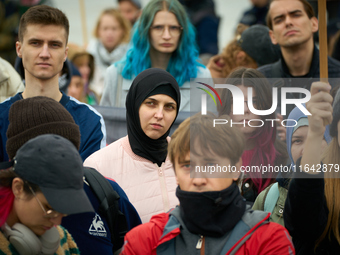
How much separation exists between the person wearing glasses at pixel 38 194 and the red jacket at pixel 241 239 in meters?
0.35

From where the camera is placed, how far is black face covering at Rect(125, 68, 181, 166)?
405cm

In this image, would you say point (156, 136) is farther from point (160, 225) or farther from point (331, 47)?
point (331, 47)

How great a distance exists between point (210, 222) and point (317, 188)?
0.62m

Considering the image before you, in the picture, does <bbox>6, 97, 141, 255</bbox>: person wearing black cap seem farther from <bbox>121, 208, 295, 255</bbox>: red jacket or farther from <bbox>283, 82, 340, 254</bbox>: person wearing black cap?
<bbox>283, 82, 340, 254</bbox>: person wearing black cap

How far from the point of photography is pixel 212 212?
295cm

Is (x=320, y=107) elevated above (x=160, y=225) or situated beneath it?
elevated above

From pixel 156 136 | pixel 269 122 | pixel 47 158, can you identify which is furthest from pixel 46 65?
pixel 47 158

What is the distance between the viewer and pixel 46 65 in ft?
15.3

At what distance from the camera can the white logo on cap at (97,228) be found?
3299 mm

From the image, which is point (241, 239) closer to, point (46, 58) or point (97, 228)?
point (97, 228)

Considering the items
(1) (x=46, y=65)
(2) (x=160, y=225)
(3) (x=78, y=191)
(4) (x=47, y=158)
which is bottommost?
(2) (x=160, y=225)

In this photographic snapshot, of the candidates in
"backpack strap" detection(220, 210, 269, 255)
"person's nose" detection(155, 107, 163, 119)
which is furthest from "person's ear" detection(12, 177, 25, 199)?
"person's nose" detection(155, 107, 163, 119)

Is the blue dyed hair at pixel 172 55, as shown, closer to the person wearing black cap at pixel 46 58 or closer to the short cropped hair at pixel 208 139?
the person wearing black cap at pixel 46 58

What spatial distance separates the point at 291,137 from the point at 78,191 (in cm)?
147
